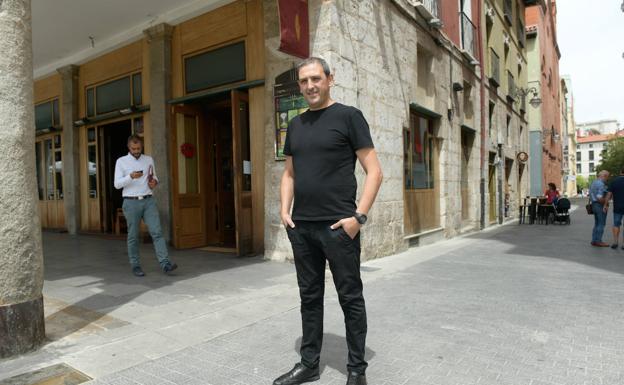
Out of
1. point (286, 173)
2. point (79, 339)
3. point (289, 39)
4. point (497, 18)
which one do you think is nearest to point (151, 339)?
point (79, 339)

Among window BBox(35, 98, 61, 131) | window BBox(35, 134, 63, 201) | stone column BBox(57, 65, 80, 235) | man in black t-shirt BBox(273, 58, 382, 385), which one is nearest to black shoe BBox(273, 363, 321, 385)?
man in black t-shirt BBox(273, 58, 382, 385)

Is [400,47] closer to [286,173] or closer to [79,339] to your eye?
[286,173]

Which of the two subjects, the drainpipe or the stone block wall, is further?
the drainpipe

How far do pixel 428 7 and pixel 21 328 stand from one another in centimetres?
996

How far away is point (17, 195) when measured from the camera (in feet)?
10.0

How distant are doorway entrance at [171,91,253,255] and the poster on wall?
4.44 feet

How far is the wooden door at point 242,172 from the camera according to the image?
6.93 metres

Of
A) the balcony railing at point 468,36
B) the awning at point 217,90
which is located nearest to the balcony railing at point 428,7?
the balcony railing at point 468,36

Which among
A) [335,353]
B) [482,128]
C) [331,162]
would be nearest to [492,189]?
[482,128]

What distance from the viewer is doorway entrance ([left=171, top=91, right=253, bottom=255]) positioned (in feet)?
27.0

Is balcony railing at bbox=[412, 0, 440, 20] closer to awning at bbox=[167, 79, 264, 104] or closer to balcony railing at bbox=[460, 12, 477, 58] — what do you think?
balcony railing at bbox=[460, 12, 477, 58]

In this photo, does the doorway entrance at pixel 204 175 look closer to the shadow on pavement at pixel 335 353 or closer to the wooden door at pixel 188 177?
the wooden door at pixel 188 177

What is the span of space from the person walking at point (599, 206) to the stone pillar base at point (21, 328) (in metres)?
9.68

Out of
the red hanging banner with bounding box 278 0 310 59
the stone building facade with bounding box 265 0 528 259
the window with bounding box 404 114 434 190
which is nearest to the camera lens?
the red hanging banner with bounding box 278 0 310 59
